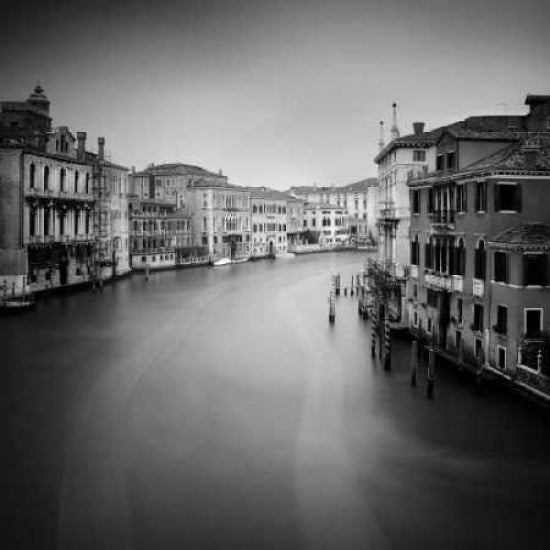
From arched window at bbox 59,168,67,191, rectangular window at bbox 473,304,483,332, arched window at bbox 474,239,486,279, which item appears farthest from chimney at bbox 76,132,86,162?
rectangular window at bbox 473,304,483,332

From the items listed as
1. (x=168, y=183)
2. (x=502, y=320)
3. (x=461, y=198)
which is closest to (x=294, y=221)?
(x=168, y=183)

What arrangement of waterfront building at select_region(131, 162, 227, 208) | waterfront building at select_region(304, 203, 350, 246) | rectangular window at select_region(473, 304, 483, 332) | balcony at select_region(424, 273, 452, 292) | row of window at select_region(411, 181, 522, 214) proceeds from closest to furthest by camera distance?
row of window at select_region(411, 181, 522, 214)
rectangular window at select_region(473, 304, 483, 332)
balcony at select_region(424, 273, 452, 292)
waterfront building at select_region(131, 162, 227, 208)
waterfront building at select_region(304, 203, 350, 246)

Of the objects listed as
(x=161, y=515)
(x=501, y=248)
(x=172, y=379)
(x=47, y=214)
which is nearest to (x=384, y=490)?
(x=161, y=515)

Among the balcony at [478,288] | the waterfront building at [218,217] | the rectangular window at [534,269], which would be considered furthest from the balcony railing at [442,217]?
the waterfront building at [218,217]

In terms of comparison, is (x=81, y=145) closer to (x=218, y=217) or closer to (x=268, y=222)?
(x=218, y=217)

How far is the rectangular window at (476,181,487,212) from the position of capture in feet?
49.9

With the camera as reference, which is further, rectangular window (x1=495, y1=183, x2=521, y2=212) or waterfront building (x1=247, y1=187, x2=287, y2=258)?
waterfront building (x1=247, y1=187, x2=287, y2=258)

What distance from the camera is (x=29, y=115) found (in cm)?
3591

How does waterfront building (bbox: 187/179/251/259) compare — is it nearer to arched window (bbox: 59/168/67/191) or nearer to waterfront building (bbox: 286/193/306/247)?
waterfront building (bbox: 286/193/306/247)

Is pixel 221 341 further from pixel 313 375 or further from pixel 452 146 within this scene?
pixel 452 146

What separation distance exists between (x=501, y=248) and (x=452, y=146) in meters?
4.25

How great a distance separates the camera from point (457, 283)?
54.7 feet

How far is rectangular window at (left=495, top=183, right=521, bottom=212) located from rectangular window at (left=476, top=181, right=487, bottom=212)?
42cm

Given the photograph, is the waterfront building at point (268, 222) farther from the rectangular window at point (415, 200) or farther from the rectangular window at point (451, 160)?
the rectangular window at point (451, 160)
